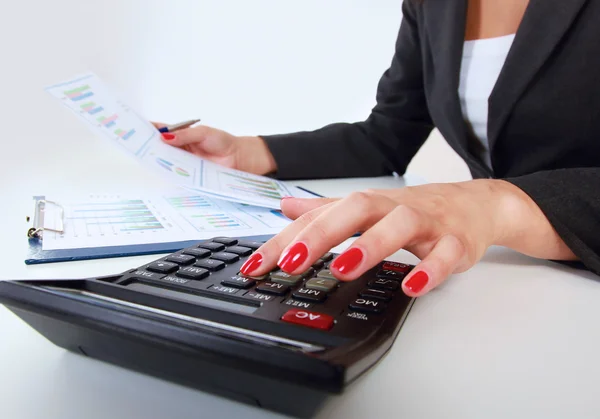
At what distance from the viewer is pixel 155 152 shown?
757 millimetres

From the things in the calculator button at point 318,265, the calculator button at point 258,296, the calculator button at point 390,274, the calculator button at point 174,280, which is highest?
the calculator button at point 174,280

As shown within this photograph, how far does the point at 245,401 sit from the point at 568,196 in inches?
14.4

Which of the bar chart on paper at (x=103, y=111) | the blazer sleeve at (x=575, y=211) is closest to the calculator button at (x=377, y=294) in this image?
the blazer sleeve at (x=575, y=211)

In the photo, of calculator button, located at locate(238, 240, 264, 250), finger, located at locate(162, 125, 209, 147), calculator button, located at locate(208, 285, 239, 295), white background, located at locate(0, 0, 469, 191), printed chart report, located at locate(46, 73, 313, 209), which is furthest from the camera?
white background, located at locate(0, 0, 469, 191)

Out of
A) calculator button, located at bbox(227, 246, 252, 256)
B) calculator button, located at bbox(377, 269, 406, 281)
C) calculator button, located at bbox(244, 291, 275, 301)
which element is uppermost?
calculator button, located at bbox(244, 291, 275, 301)

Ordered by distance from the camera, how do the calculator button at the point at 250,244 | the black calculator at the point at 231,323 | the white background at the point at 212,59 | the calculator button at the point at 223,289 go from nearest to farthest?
the black calculator at the point at 231,323 < the calculator button at the point at 223,289 < the calculator button at the point at 250,244 < the white background at the point at 212,59

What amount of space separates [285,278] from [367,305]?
65mm

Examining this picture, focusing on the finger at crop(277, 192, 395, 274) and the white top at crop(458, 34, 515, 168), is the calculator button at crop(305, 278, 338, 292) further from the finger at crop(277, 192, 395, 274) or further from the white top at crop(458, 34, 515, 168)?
the white top at crop(458, 34, 515, 168)

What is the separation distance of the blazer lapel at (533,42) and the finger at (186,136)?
0.46 m

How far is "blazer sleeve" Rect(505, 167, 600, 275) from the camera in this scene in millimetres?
478

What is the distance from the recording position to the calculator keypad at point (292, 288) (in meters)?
0.31


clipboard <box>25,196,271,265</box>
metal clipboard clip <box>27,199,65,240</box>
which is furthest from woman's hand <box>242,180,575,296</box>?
metal clipboard clip <box>27,199,65,240</box>

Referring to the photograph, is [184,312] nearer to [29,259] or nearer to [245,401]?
[245,401]

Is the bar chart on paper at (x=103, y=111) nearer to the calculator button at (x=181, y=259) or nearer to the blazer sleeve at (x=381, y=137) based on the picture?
the blazer sleeve at (x=381, y=137)
